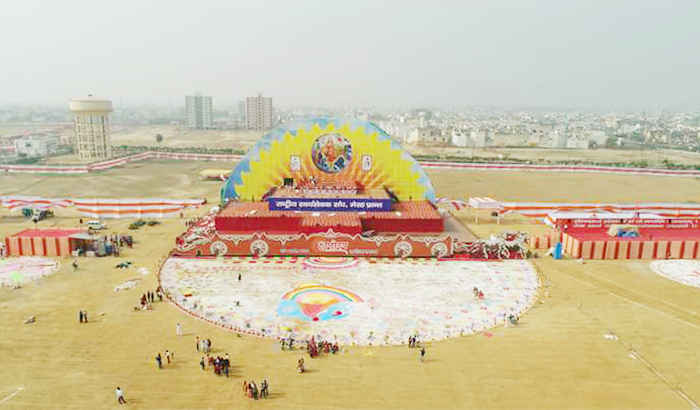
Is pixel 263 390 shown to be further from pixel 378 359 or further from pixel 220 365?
pixel 378 359

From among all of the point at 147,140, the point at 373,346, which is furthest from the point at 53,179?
the point at 147,140

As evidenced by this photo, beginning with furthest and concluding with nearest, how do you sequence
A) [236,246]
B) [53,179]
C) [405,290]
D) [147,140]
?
[147,140] → [53,179] → [236,246] → [405,290]

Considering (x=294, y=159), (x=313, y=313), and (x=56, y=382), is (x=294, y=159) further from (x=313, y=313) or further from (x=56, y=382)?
(x=56, y=382)

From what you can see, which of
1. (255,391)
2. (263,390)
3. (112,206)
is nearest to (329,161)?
(112,206)

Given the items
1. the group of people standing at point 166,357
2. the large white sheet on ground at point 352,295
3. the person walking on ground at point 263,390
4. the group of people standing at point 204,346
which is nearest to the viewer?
the person walking on ground at point 263,390

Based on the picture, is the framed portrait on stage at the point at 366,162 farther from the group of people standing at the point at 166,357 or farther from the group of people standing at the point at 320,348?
the group of people standing at the point at 166,357

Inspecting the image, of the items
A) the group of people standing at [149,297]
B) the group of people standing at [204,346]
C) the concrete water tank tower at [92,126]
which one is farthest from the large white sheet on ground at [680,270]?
the concrete water tank tower at [92,126]

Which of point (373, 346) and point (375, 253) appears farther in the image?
point (375, 253)

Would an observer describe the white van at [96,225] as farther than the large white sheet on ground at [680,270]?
Yes

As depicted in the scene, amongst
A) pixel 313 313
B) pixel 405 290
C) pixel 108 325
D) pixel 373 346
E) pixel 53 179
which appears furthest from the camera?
pixel 53 179
